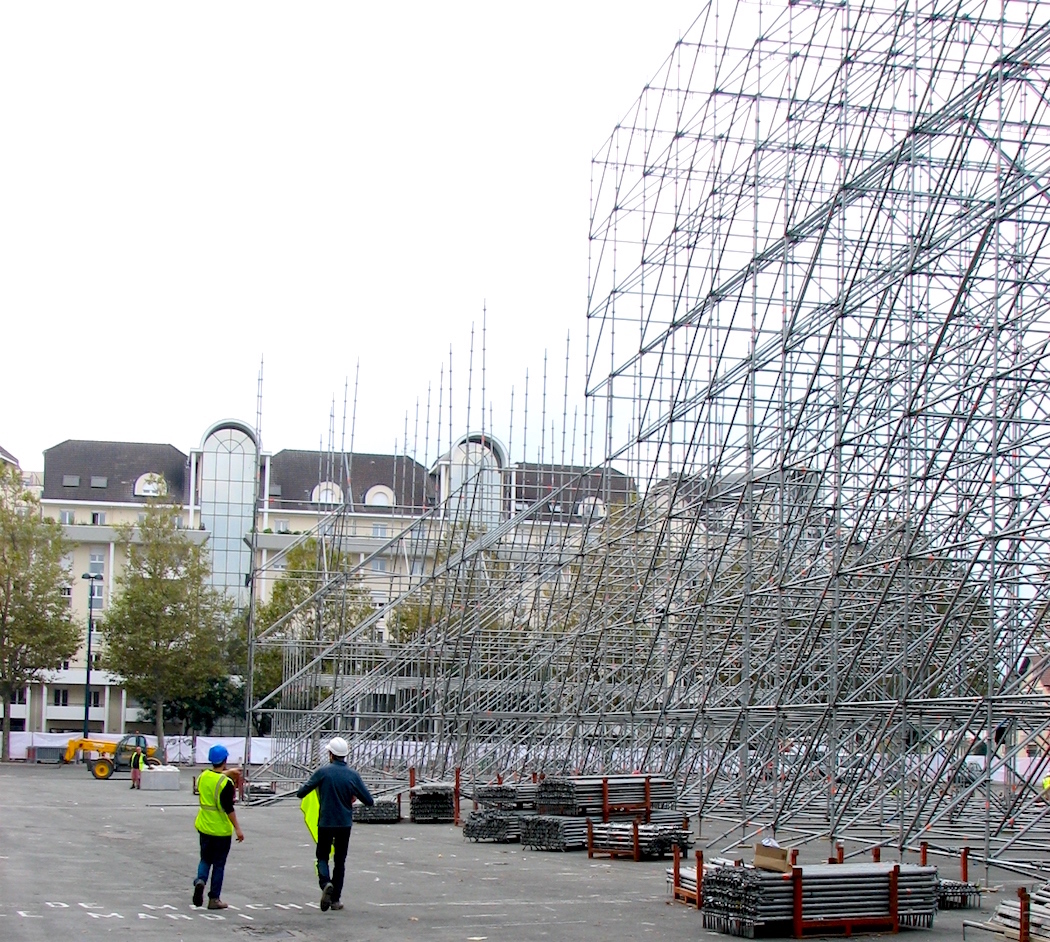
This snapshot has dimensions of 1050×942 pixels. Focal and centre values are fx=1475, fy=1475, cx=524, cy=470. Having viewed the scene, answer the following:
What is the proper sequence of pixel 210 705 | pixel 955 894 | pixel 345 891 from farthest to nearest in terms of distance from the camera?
pixel 210 705, pixel 345 891, pixel 955 894

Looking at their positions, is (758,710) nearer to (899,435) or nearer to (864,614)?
(864,614)

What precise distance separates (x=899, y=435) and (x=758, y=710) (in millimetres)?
5216

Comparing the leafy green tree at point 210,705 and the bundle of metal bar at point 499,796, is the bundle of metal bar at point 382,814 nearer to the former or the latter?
the bundle of metal bar at point 499,796

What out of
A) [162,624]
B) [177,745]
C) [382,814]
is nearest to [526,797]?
[382,814]

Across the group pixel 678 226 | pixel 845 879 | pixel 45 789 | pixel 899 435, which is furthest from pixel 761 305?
pixel 45 789

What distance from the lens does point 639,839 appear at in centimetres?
2027

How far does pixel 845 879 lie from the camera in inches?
532

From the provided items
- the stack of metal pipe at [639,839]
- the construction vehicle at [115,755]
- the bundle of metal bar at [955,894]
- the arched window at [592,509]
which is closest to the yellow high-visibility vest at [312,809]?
the bundle of metal bar at [955,894]

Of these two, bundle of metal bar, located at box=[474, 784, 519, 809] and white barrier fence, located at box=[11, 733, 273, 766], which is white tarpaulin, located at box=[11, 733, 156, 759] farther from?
bundle of metal bar, located at box=[474, 784, 519, 809]

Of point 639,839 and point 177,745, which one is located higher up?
point 639,839

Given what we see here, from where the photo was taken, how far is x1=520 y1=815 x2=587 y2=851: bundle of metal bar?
2162 cm

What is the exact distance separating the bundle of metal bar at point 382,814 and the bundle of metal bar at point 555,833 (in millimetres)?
6310

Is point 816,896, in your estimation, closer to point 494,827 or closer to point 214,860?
point 214,860

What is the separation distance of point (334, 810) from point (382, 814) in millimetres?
14411
